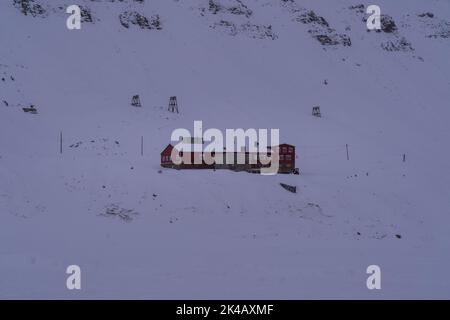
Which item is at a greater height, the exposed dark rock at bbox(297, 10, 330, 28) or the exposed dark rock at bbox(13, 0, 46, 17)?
the exposed dark rock at bbox(297, 10, 330, 28)

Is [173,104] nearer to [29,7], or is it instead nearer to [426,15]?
[29,7]

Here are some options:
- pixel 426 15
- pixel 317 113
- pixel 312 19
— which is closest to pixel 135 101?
pixel 317 113

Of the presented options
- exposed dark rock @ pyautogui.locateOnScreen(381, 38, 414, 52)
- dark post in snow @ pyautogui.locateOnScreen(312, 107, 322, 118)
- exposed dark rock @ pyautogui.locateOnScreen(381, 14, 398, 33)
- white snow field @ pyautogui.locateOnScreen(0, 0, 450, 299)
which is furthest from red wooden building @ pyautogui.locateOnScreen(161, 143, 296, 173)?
exposed dark rock @ pyautogui.locateOnScreen(381, 14, 398, 33)

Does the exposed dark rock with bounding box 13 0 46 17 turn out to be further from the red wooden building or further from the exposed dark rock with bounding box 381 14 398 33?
the exposed dark rock with bounding box 381 14 398 33

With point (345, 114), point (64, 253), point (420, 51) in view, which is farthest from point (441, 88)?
point (64, 253)

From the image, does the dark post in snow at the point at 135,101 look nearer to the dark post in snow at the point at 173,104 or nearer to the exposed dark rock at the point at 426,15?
the dark post in snow at the point at 173,104

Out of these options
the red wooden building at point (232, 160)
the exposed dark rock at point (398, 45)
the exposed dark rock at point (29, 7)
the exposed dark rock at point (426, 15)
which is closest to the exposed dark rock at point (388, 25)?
the exposed dark rock at point (398, 45)
